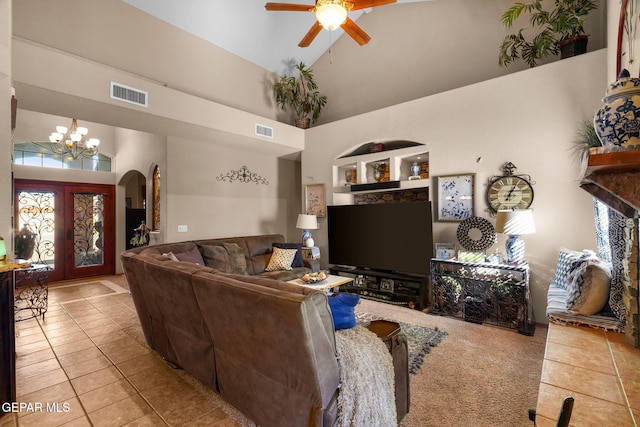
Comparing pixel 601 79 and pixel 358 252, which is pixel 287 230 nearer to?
pixel 358 252

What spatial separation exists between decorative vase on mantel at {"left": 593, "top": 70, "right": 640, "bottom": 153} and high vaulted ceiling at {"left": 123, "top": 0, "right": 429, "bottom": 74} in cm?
502

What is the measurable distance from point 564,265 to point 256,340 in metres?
3.29

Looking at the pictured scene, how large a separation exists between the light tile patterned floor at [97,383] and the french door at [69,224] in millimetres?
2979

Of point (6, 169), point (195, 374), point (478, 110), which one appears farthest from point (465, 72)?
point (6, 169)

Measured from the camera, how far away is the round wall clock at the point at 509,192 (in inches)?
139

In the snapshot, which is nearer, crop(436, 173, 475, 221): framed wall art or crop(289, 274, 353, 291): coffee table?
crop(289, 274, 353, 291): coffee table

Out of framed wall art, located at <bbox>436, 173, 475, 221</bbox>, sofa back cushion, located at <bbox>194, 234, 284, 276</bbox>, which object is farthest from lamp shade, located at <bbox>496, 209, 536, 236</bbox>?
sofa back cushion, located at <bbox>194, 234, 284, 276</bbox>

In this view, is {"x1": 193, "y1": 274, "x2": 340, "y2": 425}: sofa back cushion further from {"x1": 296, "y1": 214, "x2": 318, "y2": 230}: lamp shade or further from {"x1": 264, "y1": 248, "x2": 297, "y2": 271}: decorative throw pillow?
{"x1": 296, "y1": 214, "x2": 318, "y2": 230}: lamp shade

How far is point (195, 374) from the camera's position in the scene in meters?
2.17

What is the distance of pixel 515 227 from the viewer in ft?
10.5

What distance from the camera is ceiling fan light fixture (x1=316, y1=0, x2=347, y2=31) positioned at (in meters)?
2.76

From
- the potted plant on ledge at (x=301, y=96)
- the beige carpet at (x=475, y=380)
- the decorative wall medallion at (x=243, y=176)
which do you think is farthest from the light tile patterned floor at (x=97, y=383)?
the potted plant on ledge at (x=301, y=96)

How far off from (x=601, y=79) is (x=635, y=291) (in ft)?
8.17

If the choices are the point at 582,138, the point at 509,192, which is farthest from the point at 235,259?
the point at 582,138
